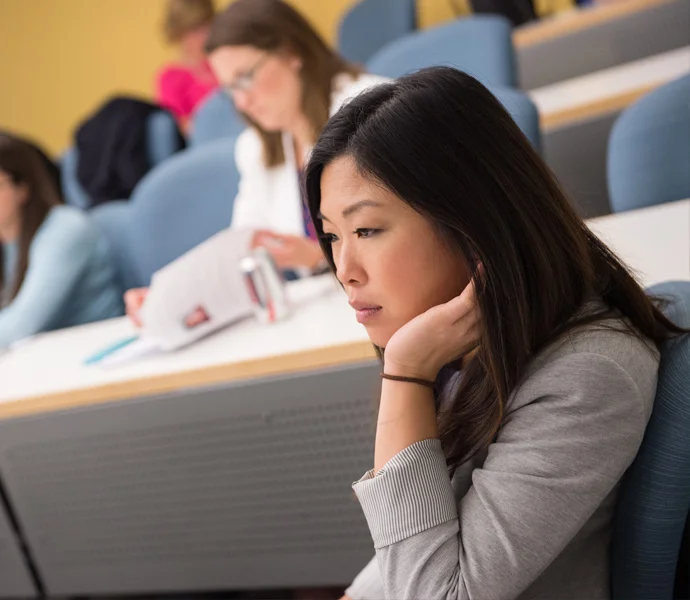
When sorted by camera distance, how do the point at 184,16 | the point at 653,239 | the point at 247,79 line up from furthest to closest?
the point at 184,16
the point at 247,79
the point at 653,239

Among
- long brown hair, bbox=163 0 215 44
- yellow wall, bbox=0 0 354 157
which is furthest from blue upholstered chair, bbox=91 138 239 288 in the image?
yellow wall, bbox=0 0 354 157

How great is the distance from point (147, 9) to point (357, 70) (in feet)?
10.6

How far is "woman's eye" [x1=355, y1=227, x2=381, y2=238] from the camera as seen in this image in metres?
0.72

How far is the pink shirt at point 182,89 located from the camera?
391 cm

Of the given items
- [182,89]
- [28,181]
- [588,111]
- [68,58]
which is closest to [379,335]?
[588,111]

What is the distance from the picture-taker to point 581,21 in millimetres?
2582

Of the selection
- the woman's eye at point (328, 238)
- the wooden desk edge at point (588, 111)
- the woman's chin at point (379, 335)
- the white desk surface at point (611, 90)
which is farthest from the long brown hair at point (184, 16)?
the woman's chin at point (379, 335)

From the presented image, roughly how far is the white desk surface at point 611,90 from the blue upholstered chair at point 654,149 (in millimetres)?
514

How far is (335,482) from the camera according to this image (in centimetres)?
126

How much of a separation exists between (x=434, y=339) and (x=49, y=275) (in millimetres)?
1649

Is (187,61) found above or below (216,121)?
above

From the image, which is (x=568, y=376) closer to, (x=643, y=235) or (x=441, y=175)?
(x=441, y=175)

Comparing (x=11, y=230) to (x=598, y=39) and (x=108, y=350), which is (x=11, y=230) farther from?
(x=598, y=39)

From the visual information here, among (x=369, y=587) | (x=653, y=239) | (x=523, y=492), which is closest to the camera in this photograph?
(x=523, y=492)
